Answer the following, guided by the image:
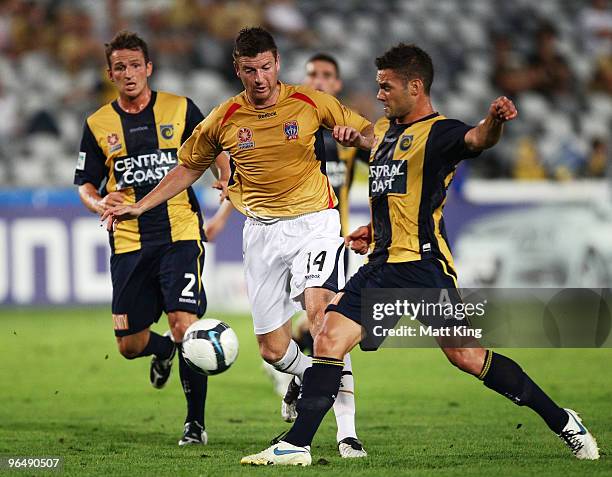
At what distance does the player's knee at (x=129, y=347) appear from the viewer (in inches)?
278

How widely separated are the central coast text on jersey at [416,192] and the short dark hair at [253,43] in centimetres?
94

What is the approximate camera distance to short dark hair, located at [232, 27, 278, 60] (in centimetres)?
586

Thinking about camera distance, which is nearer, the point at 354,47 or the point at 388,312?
the point at 388,312

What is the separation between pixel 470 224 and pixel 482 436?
776 cm

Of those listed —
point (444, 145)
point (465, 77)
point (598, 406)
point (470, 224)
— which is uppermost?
point (465, 77)

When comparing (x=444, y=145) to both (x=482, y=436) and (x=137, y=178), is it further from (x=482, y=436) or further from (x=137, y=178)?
(x=137, y=178)

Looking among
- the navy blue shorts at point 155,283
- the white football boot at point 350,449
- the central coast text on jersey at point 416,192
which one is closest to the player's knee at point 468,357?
the central coast text on jersey at point 416,192

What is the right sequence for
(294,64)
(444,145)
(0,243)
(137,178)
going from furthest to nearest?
1. (294,64)
2. (0,243)
3. (137,178)
4. (444,145)

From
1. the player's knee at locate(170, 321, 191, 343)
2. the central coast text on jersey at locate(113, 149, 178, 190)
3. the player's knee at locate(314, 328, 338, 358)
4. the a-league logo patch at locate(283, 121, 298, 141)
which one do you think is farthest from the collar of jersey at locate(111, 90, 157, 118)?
the player's knee at locate(314, 328, 338, 358)

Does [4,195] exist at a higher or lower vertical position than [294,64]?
lower

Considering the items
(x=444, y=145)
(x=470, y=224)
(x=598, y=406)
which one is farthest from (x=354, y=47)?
(x=444, y=145)

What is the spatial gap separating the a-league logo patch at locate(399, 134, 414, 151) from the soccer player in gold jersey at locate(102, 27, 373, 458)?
417 millimetres

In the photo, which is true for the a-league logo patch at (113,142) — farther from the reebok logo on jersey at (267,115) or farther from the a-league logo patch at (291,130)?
the a-league logo patch at (291,130)

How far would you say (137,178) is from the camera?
685 cm
